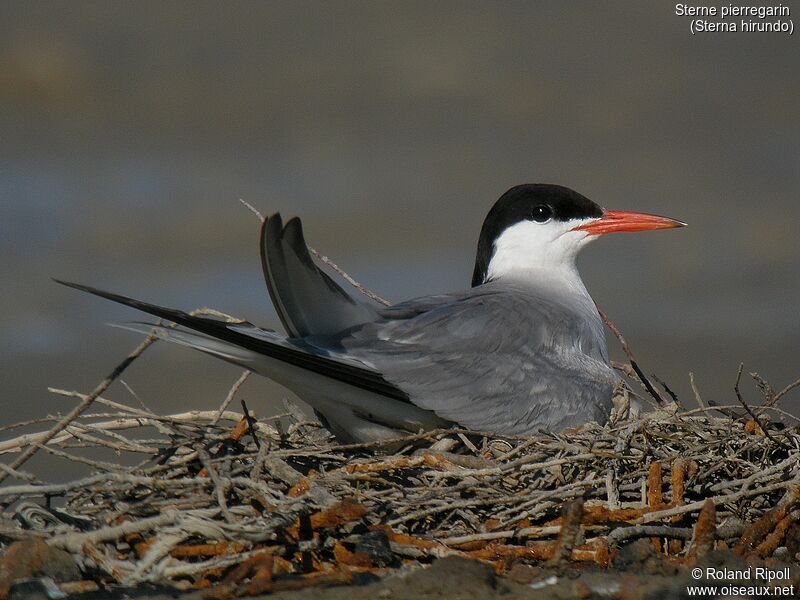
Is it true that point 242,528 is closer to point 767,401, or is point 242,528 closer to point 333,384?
point 333,384

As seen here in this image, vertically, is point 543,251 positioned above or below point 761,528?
above

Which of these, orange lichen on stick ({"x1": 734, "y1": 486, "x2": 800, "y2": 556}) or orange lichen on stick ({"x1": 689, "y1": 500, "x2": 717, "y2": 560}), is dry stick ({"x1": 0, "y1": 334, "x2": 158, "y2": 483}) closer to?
orange lichen on stick ({"x1": 689, "y1": 500, "x2": 717, "y2": 560})

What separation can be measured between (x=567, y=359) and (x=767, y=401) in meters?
0.92

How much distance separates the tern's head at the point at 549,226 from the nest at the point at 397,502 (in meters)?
1.97

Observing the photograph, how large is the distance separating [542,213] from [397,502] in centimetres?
304

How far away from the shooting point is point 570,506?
3.46 metres

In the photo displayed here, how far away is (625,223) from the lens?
642 cm

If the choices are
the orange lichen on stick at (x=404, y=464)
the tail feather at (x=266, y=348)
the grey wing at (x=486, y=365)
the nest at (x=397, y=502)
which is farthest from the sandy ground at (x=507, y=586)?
the grey wing at (x=486, y=365)

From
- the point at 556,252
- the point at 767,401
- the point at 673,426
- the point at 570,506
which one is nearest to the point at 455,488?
the point at 570,506

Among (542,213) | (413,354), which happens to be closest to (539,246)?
(542,213)

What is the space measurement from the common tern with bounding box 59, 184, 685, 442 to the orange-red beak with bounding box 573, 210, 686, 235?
995 mm

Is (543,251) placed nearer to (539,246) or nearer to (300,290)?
(539,246)

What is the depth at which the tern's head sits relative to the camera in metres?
6.46

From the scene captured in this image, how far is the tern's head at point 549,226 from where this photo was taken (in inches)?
254
